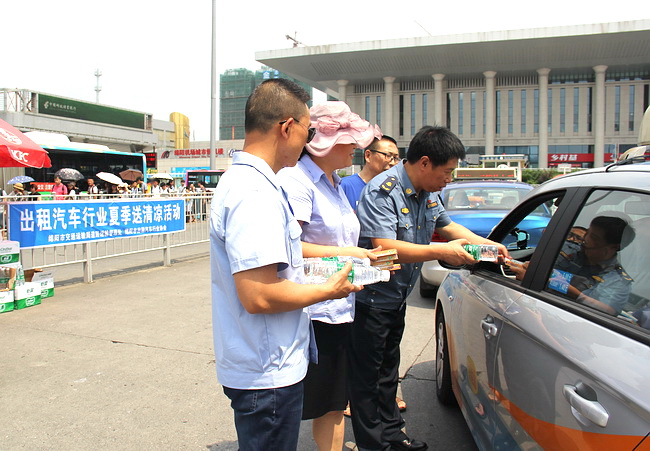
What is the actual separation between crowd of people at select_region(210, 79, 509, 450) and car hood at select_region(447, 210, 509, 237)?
3.21m

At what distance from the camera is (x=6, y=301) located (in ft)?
19.7

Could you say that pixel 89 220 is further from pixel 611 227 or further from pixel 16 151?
pixel 611 227

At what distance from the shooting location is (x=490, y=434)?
2.24 metres

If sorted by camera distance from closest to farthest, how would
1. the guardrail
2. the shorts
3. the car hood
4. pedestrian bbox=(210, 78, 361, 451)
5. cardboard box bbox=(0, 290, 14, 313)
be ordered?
pedestrian bbox=(210, 78, 361, 451) < the shorts < cardboard box bbox=(0, 290, 14, 313) < the car hood < the guardrail

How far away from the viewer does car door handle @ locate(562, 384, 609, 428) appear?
1.38m

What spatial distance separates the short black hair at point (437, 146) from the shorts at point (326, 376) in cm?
102

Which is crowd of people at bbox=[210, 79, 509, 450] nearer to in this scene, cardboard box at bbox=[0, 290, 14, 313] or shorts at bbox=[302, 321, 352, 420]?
shorts at bbox=[302, 321, 352, 420]

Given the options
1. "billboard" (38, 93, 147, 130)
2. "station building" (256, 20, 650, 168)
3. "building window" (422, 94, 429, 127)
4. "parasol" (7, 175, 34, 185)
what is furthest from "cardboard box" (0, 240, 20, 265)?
"building window" (422, 94, 429, 127)

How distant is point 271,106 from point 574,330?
1.27 m

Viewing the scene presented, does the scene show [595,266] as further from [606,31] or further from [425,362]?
[606,31]

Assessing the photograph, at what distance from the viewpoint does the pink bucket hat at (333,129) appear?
2434 millimetres

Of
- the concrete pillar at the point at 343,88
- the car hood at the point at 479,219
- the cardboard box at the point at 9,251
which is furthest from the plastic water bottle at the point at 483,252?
the concrete pillar at the point at 343,88

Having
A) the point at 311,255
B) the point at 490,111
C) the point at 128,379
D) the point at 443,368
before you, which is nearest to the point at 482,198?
the point at 443,368

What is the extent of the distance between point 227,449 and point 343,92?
58615 mm
